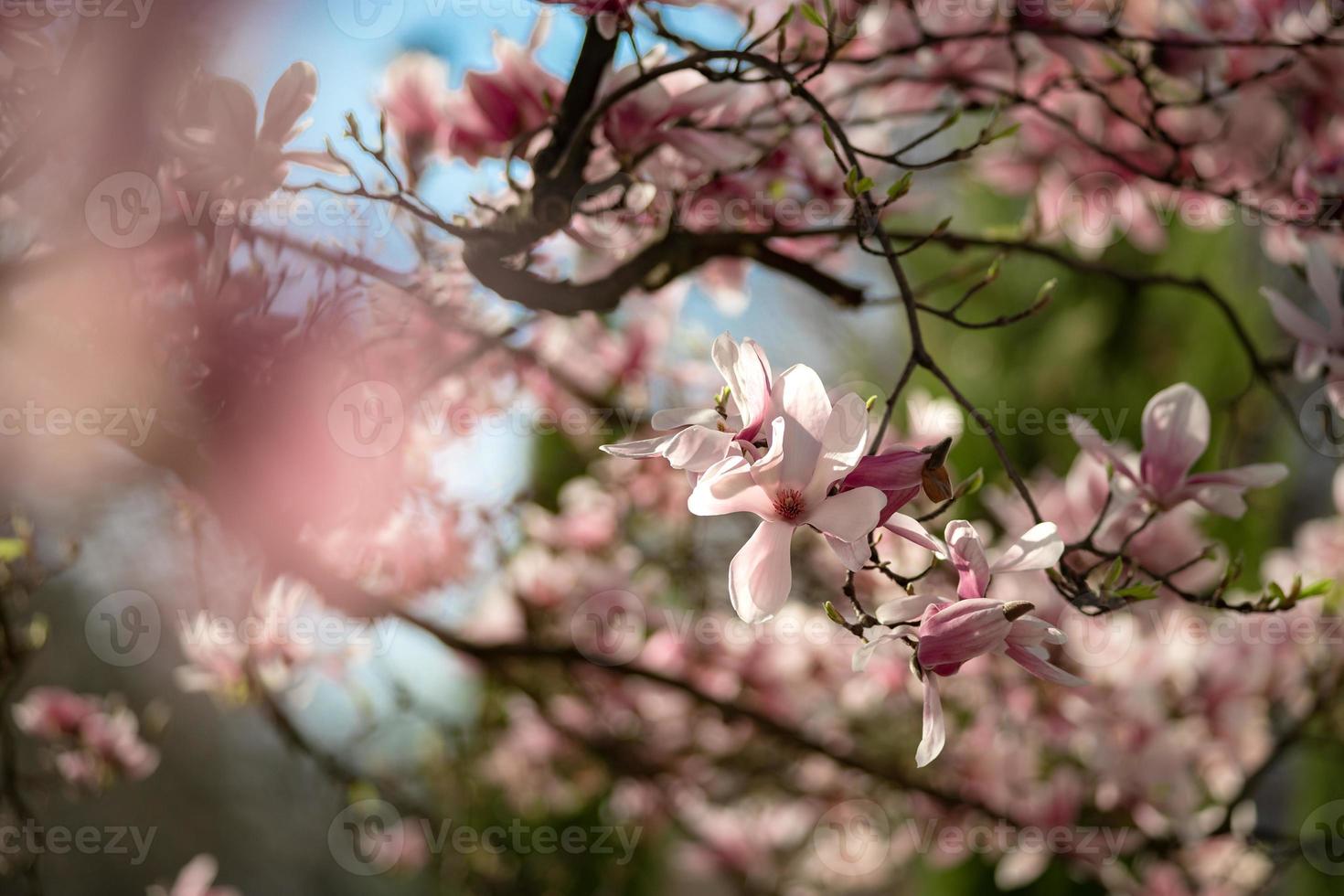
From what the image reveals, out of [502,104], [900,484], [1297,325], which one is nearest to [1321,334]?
[1297,325]

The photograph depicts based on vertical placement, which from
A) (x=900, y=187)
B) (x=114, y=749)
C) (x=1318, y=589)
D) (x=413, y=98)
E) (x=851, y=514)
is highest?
(x=413, y=98)

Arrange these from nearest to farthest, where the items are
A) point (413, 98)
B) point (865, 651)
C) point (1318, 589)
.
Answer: point (865, 651) → point (1318, 589) → point (413, 98)

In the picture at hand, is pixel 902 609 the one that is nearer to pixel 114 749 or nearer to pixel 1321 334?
pixel 1321 334

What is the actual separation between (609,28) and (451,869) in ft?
4.74

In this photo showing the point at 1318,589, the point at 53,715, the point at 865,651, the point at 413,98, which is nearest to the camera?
the point at 865,651

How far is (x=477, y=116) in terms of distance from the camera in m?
0.64

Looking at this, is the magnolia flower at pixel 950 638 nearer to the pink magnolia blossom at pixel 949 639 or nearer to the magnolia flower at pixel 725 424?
the pink magnolia blossom at pixel 949 639

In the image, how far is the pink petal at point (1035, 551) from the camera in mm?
398

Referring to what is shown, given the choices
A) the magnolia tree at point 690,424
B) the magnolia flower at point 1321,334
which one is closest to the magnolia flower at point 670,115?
the magnolia tree at point 690,424

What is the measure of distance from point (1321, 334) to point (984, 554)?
0.38 m

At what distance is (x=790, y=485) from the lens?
0.39 m

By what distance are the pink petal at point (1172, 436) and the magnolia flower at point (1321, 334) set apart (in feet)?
0.39

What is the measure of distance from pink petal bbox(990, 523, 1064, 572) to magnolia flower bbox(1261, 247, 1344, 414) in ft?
1.06

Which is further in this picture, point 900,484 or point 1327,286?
point 1327,286
